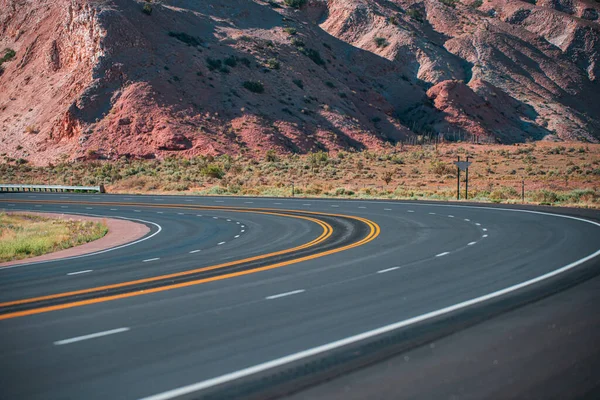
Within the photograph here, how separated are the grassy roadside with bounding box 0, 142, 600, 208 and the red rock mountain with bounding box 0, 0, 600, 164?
4097 millimetres

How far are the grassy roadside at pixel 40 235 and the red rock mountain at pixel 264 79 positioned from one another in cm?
3807

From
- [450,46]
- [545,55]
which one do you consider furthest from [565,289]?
[545,55]

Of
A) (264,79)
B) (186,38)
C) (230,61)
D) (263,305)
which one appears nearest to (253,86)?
(264,79)

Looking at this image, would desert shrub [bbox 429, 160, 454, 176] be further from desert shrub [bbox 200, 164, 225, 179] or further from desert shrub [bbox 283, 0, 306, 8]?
desert shrub [bbox 283, 0, 306, 8]

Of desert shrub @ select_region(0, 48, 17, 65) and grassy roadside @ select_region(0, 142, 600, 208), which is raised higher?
desert shrub @ select_region(0, 48, 17, 65)

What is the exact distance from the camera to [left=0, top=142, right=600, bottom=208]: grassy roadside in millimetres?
45938

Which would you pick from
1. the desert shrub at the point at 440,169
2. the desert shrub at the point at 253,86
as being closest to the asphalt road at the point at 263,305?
the desert shrub at the point at 440,169

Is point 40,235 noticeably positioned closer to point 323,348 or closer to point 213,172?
point 323,348

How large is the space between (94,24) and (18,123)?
49.4ft

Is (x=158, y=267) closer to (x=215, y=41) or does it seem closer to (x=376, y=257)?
(x=376, y=257)

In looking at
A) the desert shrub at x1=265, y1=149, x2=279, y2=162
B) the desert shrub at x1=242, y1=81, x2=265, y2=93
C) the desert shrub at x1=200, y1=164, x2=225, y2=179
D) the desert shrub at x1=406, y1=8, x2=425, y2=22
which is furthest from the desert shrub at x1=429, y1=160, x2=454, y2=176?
the desert shrub at x1=406, y1=8, x2=425, y2=22

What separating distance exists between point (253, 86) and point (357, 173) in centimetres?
2537

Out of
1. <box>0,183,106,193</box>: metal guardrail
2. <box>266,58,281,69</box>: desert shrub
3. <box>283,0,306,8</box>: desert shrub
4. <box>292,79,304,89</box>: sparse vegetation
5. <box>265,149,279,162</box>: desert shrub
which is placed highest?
<box>283,0,306,8</box>: desert shrub

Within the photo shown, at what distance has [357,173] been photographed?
5669 cm
